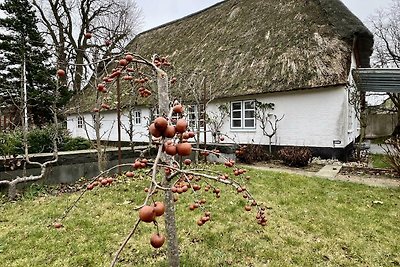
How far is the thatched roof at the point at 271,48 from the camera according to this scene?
8.29 meters

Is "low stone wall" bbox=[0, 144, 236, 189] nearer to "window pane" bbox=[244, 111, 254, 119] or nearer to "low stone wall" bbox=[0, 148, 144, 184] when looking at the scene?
"low stone wall" bbox=[0, 148, 144, 184]

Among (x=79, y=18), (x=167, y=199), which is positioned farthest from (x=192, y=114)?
(x=79, y=18)

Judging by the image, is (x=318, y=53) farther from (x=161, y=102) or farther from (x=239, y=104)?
(x=161, y=102)

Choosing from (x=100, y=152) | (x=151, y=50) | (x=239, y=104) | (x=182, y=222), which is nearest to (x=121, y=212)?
(x=182, y=222)

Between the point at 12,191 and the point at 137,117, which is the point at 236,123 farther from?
the point at 12,191

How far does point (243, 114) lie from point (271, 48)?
2.52m

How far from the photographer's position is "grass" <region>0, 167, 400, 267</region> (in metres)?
2.65

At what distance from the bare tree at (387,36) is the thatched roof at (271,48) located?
7.80 m

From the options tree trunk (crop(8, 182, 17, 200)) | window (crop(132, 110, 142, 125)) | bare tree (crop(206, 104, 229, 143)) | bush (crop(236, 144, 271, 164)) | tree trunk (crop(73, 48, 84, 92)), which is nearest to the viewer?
tree trunk (crop(73, 48, 84, 92))

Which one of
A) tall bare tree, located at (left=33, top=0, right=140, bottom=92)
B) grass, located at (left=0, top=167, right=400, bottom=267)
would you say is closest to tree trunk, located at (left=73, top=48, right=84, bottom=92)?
grass, located at (left=0, top=167, right=400, bottom=267)

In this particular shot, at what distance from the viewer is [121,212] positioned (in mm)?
3783

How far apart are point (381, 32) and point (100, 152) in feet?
70.2

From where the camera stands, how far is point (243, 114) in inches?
389

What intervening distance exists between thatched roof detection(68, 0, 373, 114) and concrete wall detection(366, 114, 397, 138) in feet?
23.0
